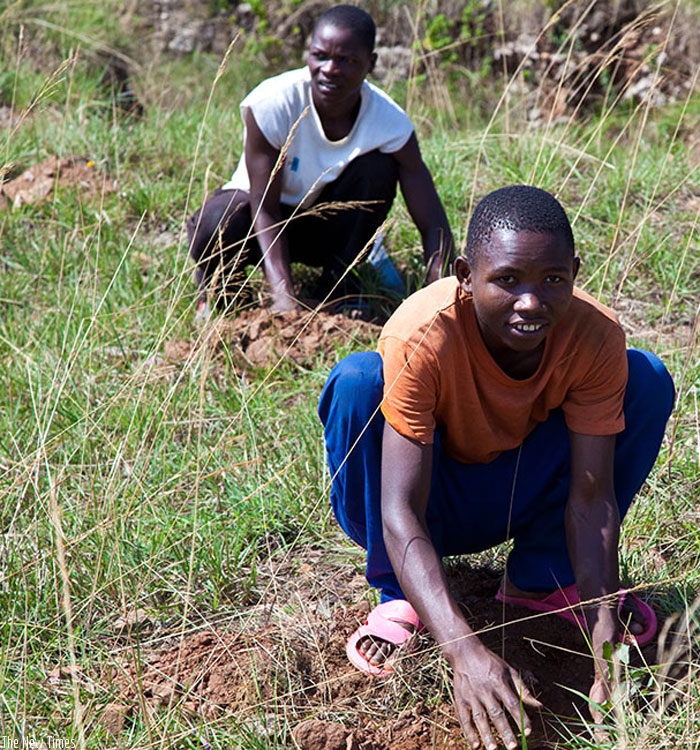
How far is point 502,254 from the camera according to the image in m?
1.93

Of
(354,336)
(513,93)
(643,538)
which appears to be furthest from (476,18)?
(643,538)

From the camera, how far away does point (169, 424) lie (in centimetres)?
286

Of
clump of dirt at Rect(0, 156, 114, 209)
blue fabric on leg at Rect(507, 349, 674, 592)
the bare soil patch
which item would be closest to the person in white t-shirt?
clump of dirt at Rect(0, 156, 114, 209)

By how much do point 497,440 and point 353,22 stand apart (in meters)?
1.86

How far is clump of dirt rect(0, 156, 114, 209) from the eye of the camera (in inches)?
173

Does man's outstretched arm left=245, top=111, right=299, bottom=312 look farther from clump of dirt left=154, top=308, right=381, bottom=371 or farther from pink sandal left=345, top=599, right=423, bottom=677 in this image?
pink sandal left=345, top=599, right=423, bottom=677

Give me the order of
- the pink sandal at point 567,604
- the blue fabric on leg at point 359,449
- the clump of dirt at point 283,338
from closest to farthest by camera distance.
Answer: the blue fabric on leg at point 359,449 < the pink sandal at point 567,604 < the clump of dirt at point 283,338

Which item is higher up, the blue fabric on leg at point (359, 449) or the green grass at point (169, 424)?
the blue fabric on leg at point (359, 449)

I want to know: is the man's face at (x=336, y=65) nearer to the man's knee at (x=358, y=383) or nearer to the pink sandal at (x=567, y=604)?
the man's knee at (x=358, y=383)

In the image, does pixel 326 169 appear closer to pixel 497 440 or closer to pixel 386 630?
pixel 497 440

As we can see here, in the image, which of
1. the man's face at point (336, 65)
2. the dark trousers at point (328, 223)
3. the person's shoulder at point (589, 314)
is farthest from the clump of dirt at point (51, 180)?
the person's shoulder at point (589, 314)

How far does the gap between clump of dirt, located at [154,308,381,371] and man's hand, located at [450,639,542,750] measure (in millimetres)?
1643

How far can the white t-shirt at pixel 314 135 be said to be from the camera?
11.7 ft

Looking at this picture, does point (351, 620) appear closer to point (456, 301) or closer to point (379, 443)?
point (379, 443)
